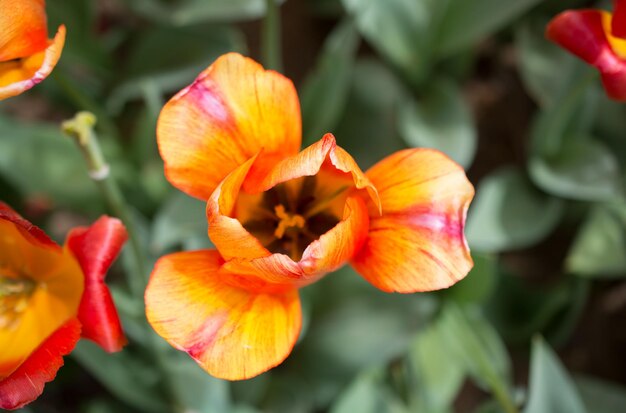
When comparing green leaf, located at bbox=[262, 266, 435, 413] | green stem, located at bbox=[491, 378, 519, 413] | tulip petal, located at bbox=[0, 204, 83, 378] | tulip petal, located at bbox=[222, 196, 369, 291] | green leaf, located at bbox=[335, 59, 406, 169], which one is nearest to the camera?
tulip petal, located at bbox=[222, 196, 369, 291]

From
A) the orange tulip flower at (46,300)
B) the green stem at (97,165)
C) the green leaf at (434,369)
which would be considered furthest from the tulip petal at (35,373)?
the green leaf at (434,369)

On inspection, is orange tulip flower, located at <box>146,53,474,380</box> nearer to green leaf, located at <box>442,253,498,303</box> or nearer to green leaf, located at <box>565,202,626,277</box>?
green leaf, located at <box>442,253,498,303</box>

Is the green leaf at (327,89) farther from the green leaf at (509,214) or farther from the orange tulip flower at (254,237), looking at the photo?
the orange tulip flower at (254,237)

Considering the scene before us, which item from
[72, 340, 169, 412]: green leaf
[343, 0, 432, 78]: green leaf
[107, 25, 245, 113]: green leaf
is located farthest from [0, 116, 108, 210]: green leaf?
[343, 0, 432, 78]: green leaf

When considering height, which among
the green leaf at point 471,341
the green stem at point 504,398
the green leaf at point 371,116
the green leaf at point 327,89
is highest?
the green leaf at point 327,89

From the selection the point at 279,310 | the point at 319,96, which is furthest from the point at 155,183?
the point at 279,310

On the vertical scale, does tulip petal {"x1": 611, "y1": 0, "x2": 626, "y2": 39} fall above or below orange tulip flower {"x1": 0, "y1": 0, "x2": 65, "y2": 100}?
below
